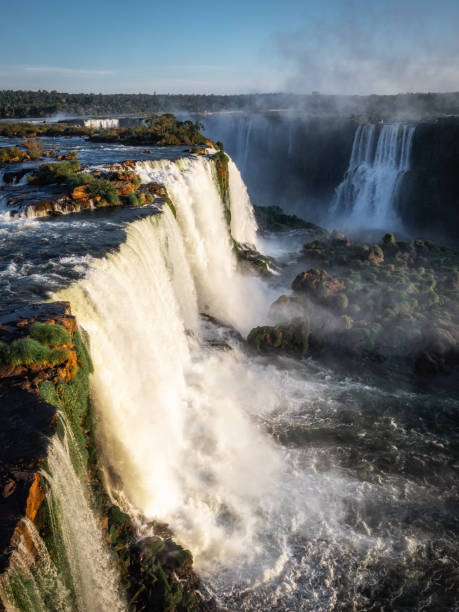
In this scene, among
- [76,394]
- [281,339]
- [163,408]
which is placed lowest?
[281,339]

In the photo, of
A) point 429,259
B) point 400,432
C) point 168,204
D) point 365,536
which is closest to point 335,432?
point 400,432

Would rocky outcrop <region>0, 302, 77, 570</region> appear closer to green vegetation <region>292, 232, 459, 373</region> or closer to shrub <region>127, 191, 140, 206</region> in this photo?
shrub <region>127, 191, 140, 206</region>

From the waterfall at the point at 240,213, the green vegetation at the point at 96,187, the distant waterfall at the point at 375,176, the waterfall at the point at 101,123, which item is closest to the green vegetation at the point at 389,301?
the waterfall at the point at 240,213

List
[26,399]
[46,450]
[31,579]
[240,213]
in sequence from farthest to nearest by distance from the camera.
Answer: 1. [240,213]
2. [26,399]
3. [46,450]
4. [31,579]

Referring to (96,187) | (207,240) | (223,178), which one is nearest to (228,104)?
(223,178)

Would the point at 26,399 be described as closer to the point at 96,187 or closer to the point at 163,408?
the point at 163,408

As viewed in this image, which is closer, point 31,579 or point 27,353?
point 31,579

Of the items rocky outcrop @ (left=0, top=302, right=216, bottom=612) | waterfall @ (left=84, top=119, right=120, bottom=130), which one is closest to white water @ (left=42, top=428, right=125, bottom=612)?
rocky outcrop @ (left=0, top=302, right=216, bottom=612)
